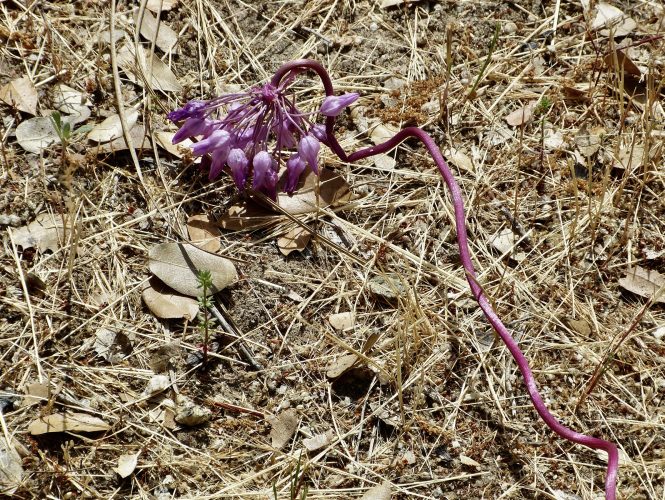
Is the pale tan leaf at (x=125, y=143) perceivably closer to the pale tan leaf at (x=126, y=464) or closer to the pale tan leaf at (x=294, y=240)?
the pale tan leaf at (x=294, y=240)

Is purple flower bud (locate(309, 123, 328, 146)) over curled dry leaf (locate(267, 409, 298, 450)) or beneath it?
over

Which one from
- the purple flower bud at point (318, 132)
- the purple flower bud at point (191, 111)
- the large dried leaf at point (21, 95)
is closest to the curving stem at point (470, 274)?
the purple flower bud at point (318, 132)

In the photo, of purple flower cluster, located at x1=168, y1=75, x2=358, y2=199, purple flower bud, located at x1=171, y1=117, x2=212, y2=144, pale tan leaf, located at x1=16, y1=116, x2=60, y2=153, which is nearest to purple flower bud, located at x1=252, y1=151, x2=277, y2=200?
purple flower cluster, located at x1=168, y1=75, x2=358, y2=199

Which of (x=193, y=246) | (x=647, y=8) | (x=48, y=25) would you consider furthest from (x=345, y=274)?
(x=647, y=8)

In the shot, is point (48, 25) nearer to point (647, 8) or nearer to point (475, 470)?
point (475, 470)

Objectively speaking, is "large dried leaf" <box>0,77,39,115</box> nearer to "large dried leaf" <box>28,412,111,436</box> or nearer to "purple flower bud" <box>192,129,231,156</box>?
"purple flower bud" <box>192,129,231,156</box>

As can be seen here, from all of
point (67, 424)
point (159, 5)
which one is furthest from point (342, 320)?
point (159, 5)

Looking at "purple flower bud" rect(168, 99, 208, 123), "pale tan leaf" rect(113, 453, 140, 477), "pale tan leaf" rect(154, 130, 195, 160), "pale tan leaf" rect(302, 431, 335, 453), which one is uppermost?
"purple flower bud" rect(168, 99, 208, 123)
